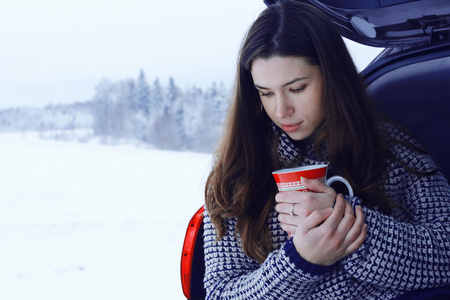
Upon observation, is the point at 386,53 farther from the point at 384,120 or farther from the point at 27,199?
the point at 27,199

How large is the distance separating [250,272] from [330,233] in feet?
0.86

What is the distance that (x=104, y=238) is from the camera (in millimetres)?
3666

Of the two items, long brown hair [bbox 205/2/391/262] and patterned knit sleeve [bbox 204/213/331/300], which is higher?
long brown hair [bbox 205/2/391/262]

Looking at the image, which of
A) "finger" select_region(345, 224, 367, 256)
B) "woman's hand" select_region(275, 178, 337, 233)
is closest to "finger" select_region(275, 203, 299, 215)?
"woman's hand" select_region(275, 178, 337, 233)

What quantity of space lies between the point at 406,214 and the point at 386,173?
3.6 inches

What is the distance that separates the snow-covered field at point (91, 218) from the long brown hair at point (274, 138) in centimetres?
12

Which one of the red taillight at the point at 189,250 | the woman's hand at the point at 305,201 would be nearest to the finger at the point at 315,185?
the woman's hand at the point at 305,201

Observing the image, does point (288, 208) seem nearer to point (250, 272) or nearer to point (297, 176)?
point (297, 176)

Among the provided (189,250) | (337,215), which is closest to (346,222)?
(337,215)

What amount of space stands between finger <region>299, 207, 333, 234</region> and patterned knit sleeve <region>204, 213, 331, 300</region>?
0.05m

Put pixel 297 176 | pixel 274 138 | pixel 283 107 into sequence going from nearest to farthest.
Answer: pixel 297 176, pixel 283 107, pixel 274 138

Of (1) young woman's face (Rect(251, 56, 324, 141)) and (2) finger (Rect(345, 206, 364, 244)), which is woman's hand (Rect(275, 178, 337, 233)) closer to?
(2) finger (Rect(345, 206, 364, 244))

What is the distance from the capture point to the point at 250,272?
1015mm

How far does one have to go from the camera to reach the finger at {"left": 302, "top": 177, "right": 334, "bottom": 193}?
0.81m
